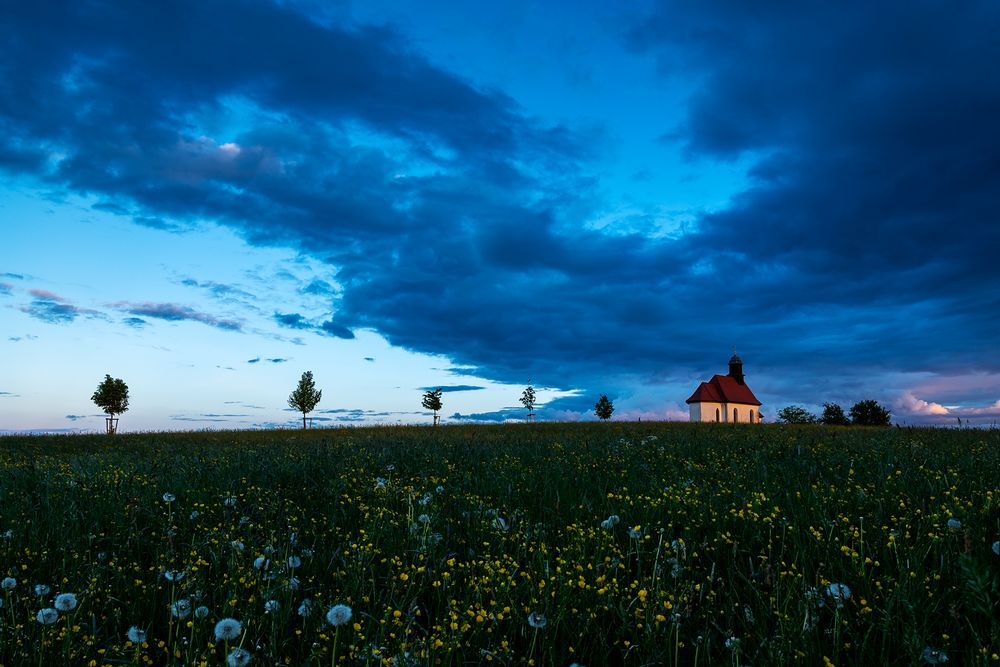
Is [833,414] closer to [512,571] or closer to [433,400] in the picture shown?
[433,400]

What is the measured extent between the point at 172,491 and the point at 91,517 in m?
1.14

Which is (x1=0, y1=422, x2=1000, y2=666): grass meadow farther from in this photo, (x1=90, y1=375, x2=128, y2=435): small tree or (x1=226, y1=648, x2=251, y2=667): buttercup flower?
(x1=90, y1=375, x2=128, y2=435): small tree

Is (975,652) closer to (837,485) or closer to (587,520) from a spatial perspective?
(587,520)

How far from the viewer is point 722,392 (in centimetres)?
11094

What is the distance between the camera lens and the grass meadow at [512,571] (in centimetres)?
345

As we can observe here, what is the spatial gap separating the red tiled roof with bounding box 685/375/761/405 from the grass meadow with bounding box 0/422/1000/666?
352 ft

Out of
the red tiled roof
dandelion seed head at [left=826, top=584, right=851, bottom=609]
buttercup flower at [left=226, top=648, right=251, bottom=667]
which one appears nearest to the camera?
buttercup flower at [left=226, top=648, right=251, bottom=667]

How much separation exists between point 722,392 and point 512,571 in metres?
115

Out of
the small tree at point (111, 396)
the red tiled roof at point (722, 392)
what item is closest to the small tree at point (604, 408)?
the red tiled roof at point (722, 392)

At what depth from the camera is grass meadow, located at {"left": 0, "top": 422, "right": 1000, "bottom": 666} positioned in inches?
136

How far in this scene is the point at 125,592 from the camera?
4.47 metres

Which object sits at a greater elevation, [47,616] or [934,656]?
[47,616]

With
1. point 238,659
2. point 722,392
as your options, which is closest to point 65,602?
point 238,659

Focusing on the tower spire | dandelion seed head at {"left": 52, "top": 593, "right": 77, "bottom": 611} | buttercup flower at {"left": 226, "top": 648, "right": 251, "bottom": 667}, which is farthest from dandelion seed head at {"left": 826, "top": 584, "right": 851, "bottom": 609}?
the tower spire
